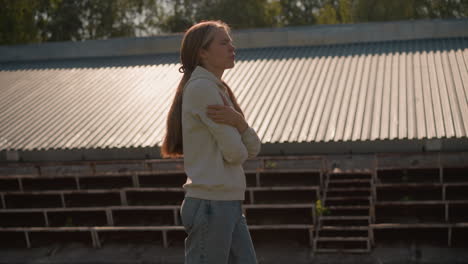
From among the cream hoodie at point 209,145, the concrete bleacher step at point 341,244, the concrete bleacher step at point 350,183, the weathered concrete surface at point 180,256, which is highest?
the cream hoodie at point 209,145

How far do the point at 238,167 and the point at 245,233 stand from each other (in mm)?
335

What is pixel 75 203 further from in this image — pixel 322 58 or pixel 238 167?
pixel 238 167

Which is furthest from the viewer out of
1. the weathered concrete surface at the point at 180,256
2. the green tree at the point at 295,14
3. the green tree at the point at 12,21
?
the green tree at the point at 295,14

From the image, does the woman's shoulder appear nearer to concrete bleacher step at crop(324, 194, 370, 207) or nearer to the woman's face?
the woman's face

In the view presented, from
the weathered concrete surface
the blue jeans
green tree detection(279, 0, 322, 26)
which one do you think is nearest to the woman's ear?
the blue jeans

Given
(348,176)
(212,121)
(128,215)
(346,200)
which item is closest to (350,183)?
(348,176)

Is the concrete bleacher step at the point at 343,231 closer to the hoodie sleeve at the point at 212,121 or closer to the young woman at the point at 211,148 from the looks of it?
the young woman at the point at 211,148

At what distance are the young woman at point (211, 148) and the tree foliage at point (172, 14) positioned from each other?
1020 inches

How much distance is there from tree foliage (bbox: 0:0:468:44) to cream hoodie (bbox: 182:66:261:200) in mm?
26020

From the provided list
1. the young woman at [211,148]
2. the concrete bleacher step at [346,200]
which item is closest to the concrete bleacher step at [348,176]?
the concrete bleacher step at [346,200]

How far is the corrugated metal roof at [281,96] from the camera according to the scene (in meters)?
9.59

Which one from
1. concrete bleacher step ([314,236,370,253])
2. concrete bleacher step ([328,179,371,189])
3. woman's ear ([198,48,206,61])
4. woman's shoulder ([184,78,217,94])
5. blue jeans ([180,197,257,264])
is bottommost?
concrete bleacher step ([314,236,370,253])

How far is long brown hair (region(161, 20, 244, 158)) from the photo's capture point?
2.83 meters

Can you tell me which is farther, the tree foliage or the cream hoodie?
the tree foliage
